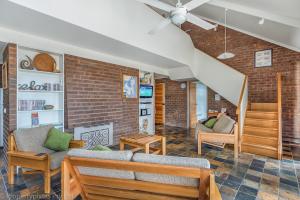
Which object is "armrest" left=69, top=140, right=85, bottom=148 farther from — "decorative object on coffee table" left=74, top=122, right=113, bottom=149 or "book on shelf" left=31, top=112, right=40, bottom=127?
"book on shelf" left=31, top=112, right=40, bottom=127

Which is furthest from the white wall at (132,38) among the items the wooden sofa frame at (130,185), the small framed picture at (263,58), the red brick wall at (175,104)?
the wooden sofa frame at (130,185)

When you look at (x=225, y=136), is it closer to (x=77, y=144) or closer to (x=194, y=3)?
(x=194, y=3)

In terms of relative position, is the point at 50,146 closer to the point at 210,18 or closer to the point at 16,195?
the point at 16,195

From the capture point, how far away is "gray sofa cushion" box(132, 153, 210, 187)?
1.36 metres

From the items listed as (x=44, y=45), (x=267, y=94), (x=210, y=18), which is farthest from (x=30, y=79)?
(x=267, y=94)

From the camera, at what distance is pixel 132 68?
504cm

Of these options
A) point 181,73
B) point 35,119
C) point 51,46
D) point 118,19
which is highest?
point 118,19

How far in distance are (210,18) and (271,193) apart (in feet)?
16.0

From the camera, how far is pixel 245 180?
263 cm

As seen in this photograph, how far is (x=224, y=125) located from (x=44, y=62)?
3992mm

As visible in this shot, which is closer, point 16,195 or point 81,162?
point 81,162

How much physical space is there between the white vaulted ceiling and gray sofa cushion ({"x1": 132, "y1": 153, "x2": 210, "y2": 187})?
303 cm

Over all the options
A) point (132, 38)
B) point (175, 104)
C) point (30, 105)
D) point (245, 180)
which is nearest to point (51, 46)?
point (30, 105)

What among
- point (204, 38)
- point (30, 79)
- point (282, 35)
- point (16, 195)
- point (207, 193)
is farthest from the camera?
point (204, 38)
